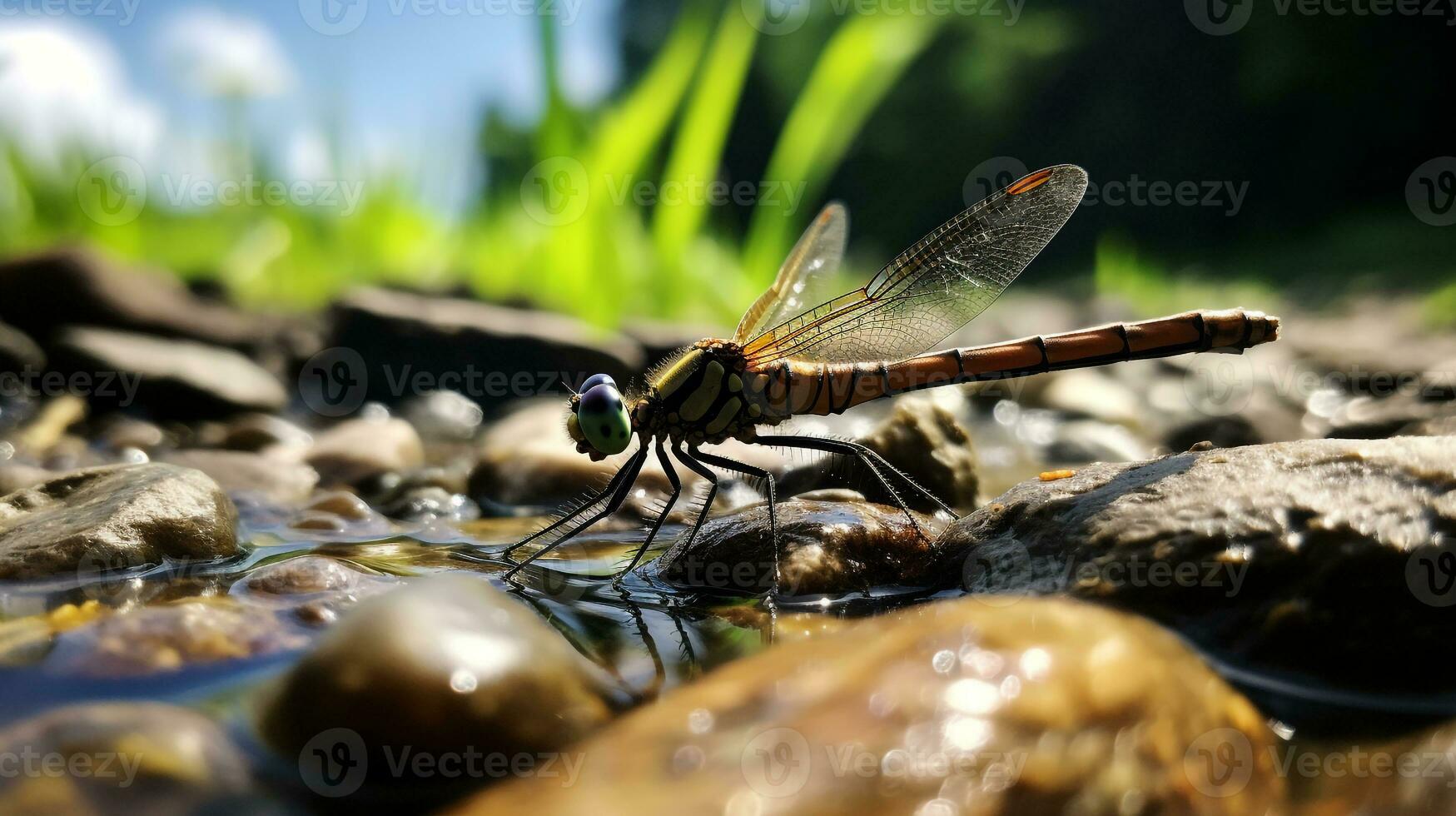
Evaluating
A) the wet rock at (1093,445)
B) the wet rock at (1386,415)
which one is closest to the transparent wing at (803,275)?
the wet rock at (1093,445)

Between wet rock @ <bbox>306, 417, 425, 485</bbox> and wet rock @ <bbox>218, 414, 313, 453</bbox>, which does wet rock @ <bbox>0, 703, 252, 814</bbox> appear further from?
wet rock @ <bbox>218, 414, 313, 453</bbox>

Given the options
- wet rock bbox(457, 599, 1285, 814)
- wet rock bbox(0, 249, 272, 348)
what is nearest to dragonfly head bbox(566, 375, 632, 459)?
wet rock bbox(457, 599, 1285, 814)

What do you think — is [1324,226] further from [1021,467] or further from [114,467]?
[114,467]

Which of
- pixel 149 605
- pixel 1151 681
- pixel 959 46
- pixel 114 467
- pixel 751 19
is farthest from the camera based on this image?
pixel 959 46

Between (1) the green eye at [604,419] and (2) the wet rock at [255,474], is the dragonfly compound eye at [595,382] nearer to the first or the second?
(1) the green eye at [604,419]

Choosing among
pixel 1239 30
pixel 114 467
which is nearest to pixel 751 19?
pixel 114 467
